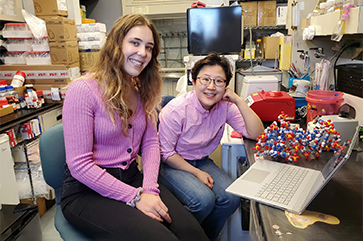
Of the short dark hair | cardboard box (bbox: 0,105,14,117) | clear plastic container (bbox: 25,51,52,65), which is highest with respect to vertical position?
clear plastic container (bbox: 25,51,52,65)

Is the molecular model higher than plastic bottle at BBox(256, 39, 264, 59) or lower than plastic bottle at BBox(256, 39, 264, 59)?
lower

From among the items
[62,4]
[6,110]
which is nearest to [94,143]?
[6,110]

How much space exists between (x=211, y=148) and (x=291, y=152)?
20.6 inches

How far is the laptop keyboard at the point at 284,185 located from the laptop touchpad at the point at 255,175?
0.13 ft

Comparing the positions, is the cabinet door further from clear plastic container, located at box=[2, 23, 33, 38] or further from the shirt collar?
the shirt collar

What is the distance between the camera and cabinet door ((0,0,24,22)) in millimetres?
2295

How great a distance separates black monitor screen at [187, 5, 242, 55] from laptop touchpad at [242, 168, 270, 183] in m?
1.28

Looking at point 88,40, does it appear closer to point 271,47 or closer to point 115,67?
point 115,67

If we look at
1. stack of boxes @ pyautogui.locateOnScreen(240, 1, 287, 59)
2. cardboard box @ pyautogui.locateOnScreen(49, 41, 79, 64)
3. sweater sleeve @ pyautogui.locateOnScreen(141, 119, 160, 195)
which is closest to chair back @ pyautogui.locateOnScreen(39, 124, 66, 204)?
sweater sleeve @ pyautogui.locateOnScreen(141, 119, 160, 195)

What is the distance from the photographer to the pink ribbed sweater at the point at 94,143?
1.08 meters

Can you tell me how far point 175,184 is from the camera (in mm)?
1377

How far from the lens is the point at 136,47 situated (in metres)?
1.14

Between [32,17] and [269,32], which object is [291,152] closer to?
[32,17]

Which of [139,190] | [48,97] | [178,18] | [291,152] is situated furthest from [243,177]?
[178,18]
